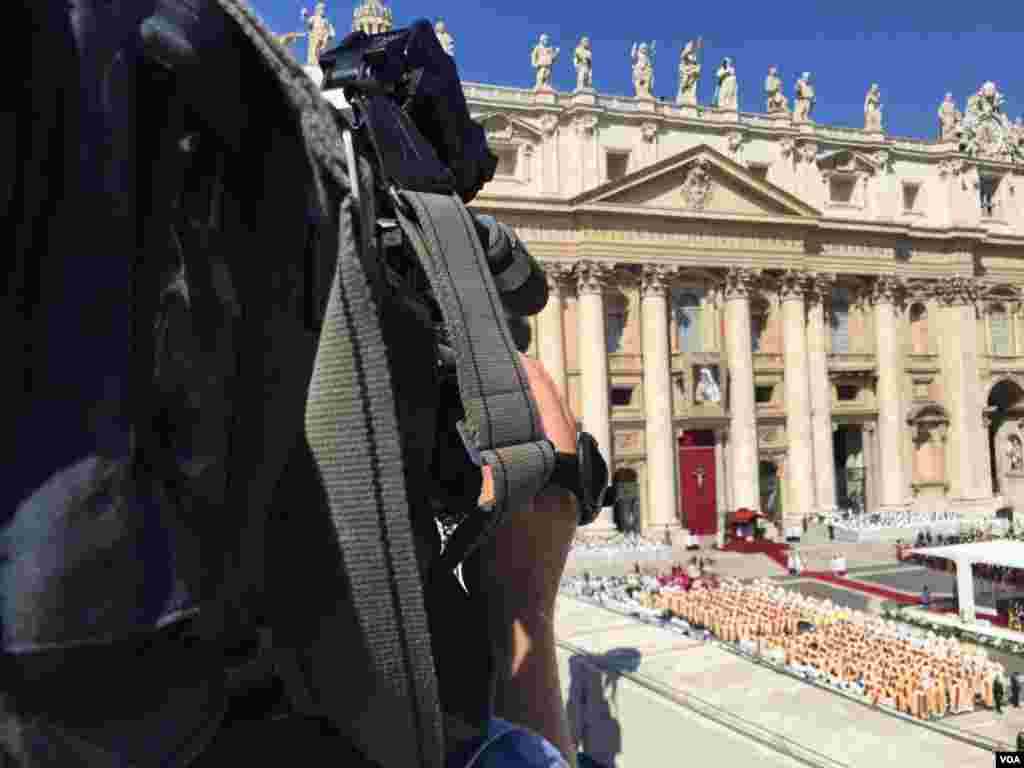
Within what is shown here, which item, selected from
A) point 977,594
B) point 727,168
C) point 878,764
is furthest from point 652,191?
point 878,764

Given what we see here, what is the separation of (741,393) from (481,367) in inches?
1315

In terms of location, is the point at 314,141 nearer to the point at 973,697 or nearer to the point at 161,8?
the point at 161,8

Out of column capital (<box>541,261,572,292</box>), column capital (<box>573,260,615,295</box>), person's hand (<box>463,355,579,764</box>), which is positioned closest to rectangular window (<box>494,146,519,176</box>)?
column capital (<box>541,261,572,292</box>)

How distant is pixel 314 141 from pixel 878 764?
2.71 m

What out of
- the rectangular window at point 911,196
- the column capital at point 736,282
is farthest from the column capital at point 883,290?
the column capital at point 736,282

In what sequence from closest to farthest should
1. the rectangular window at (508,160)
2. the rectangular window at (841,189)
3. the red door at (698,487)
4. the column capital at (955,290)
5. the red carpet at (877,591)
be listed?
the red carpet at (877,591)
the rectangular window at (508,160)
the red door at (698,487)
the rectangular window at (841,189)
the column capital at (955,290)

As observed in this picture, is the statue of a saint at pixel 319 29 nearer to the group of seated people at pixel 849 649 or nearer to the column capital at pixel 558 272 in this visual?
the column capital at pixel 558 272

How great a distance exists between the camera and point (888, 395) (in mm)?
36969

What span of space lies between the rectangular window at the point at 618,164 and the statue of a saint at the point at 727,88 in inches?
212

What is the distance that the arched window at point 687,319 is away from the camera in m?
34.2

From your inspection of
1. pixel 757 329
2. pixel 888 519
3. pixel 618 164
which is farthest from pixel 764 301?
pixel 888 519

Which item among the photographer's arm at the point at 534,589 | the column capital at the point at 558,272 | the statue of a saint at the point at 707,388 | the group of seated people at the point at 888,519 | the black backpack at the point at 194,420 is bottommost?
the group of seated people at the point at 888,519

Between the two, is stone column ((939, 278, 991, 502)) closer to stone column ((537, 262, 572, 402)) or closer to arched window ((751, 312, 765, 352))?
arched window ((751, 312, 765, 352))

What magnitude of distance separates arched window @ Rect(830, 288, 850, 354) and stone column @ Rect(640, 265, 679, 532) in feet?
30.3
